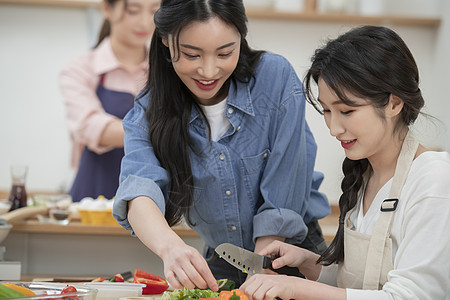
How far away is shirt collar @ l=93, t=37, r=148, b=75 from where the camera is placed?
11.1 ft

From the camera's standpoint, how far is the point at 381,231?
1391 mm

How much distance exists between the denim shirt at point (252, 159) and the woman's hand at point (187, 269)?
0.33 m

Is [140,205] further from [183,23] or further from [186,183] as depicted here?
[183,23]

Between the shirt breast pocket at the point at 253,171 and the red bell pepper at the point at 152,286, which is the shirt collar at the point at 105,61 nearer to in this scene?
the shirt breast pocket at the point at 253,171

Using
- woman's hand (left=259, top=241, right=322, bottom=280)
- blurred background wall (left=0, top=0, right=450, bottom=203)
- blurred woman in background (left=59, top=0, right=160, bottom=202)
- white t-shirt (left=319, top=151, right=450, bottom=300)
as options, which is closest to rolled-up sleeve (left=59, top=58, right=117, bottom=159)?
blurred woman in background (left=59, top=0, right=160, bottom=202)

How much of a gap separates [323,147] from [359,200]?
248cm

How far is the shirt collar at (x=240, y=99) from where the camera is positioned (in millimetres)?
1770

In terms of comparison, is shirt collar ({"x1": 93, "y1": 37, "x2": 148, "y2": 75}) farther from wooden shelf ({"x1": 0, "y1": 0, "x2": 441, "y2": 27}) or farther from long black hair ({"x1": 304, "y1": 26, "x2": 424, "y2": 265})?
long black hair ({"x1": 304, "y1": 26, "x2": 424, "y2": 265})

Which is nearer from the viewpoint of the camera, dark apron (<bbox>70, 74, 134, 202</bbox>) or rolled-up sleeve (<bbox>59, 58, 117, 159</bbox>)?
rolled-up sleeve (<bbox>59, 58, 117, 159</bbox>)

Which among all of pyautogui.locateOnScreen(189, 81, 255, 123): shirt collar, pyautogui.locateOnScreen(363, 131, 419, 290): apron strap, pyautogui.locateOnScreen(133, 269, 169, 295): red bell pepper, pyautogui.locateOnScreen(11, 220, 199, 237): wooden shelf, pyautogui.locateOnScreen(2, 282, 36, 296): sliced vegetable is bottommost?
pyautogui.locateOnScreen(11, 220, 199, 237): wooden shelf

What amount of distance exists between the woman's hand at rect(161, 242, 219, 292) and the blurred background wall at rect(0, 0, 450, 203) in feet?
8.83

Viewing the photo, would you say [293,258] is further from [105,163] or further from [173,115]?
[105,163]

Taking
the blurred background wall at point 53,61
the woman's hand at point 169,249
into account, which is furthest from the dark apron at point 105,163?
the woman's hand at point 169,249

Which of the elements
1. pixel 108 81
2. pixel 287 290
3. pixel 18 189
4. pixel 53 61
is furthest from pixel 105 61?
pixel 287 290
